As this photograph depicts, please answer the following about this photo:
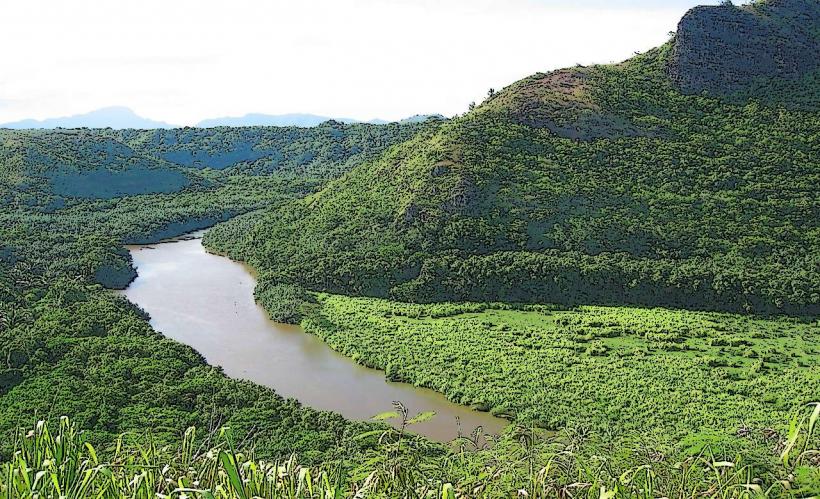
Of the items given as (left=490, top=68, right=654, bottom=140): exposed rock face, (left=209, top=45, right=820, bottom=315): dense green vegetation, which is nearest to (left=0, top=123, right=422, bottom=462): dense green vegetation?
(left=209, top=45, right=820, bottom=315): dense green vegetation

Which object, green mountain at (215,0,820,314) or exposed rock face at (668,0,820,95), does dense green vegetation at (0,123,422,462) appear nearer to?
green mountain at (215,0,820,314)

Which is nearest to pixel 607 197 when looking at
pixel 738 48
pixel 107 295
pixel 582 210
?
pixel 582 210

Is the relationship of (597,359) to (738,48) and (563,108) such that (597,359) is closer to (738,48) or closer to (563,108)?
(563,108)

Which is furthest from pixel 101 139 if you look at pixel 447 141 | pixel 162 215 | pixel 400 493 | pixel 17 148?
pixel 400 493

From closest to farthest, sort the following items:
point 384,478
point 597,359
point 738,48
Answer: point 384,478 → point 597,359 → point 738,48

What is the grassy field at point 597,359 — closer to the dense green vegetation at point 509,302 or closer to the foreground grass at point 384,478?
the dense green vegetation at point 509,302

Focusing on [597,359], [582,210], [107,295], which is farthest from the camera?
[582,210]

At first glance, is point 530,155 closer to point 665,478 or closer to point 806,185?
point 806,185
